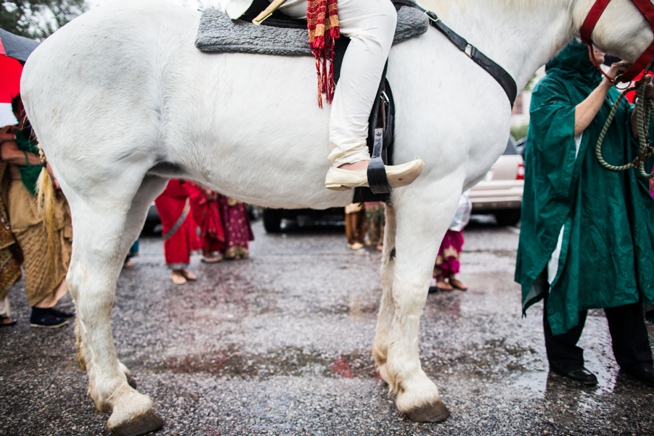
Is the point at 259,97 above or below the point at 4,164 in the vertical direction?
above

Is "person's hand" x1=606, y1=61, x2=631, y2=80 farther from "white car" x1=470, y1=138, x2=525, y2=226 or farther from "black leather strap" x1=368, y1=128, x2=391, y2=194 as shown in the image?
"white car" x1=470, y1=138, x2=525, y2=226

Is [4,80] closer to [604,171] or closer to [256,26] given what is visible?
[256,26]

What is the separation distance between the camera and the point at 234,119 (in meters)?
2.00

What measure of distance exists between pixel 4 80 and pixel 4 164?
3.17 ft

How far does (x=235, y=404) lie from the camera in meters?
2.43

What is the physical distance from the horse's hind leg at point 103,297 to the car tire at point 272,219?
6.90 m

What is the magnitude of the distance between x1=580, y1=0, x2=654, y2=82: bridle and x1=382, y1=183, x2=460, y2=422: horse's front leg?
38.4 inches

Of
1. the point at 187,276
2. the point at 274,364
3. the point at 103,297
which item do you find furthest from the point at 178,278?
the point at 103,297

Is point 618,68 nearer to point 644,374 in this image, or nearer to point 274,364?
point 644,374

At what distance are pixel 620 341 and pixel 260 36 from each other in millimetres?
2563

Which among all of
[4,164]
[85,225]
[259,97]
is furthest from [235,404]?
[4,164]

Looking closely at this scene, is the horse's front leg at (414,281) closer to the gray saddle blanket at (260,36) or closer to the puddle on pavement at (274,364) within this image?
the puddle on pavement at (274,364)

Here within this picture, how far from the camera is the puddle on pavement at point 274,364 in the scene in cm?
280

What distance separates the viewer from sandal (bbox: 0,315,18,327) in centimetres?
388
